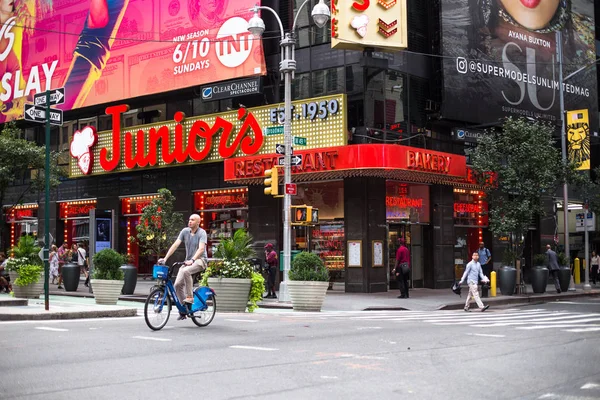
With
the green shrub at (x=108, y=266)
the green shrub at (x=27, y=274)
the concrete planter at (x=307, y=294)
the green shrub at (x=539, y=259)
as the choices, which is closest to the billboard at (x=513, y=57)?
the green shrub at (x=539, y=259)

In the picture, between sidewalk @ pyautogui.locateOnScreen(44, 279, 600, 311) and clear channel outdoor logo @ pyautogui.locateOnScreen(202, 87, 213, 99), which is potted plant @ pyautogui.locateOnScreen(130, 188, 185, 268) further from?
clear channel outdoor logo @ pyautogui.locateOnScreen(202, 87, 213, 99)

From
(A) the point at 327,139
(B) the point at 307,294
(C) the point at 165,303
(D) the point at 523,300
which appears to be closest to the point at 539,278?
(D) the point at 523,300

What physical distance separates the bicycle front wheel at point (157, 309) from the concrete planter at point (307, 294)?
7.10 metres

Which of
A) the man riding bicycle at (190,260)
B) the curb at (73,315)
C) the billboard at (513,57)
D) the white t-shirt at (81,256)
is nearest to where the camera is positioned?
the man riding bicycle at (190,260)

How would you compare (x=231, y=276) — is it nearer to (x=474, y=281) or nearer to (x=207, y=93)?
(x=474, y=281)

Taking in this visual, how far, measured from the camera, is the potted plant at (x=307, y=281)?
62.7 feet

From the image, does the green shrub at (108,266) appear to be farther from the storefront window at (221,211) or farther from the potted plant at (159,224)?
the storefront window at (221,211)

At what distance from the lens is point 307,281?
19.2 metres

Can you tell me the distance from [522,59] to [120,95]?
61.3 feet

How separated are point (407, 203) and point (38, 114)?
16.2 metres

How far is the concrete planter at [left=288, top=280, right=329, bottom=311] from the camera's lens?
19.1m

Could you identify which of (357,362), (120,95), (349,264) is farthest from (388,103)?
(357,362)

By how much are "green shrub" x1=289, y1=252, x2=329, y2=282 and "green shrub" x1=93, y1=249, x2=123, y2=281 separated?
4.70m

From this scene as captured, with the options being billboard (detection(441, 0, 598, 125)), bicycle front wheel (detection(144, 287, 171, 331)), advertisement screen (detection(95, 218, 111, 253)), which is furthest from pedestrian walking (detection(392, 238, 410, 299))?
advertisement screen (detection(95, 218, 111, 253))
